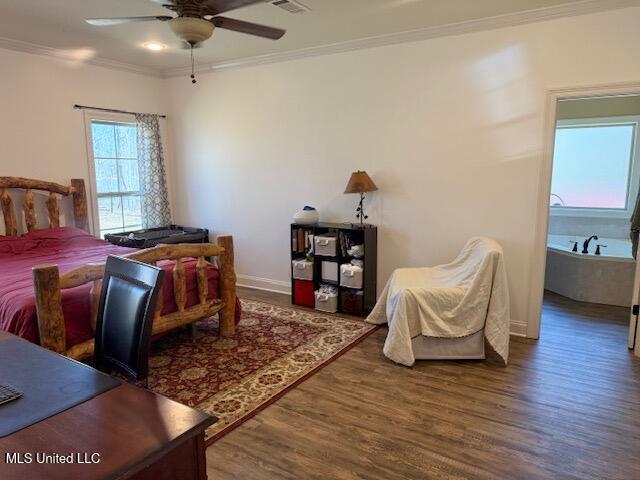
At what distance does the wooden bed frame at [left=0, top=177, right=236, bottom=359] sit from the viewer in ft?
8.20

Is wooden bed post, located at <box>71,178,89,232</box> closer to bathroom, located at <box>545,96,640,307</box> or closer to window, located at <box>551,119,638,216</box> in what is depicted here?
bathroom, located at <box>545,96,640,307</box>

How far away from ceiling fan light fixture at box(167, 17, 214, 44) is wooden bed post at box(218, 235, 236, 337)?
5.27 feet

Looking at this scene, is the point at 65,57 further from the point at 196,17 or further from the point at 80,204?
the point at 196,17

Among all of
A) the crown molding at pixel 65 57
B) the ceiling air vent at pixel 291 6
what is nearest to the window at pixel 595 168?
the ceiling air vent at pixel 291 6

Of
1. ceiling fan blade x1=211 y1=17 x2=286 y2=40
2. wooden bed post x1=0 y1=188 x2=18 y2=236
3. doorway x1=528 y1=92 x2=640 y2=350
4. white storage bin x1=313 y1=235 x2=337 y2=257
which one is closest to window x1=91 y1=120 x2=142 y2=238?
wooden bed post x1=0 y1=188 x2=18 y2=236

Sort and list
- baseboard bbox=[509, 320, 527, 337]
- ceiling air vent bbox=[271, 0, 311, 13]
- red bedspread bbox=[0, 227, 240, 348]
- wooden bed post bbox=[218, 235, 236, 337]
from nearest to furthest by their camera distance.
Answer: red bedspread bbox=[0, 227, 240, 348] < ceiling air vent bbox=[271, 0, 311, 13] < wooden bed post bbox=[218, 235, 236, 337] < baseboard bbox=[509, 320, 527, 337]

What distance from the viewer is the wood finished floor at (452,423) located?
2.10 m

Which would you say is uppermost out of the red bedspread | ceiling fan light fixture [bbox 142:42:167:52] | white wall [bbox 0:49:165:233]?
ceiling fan light fixture [bbox 142:42:167:52]

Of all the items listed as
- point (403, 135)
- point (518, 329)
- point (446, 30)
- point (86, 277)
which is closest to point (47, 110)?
point (86, 277)

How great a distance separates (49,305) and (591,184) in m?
6.23

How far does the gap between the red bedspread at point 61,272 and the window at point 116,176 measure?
706mm

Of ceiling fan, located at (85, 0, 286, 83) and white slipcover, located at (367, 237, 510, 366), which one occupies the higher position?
ceiling fan, located at (85, 0, 286, 83)

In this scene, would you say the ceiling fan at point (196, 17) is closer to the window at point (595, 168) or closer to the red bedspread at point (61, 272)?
the red bedspread at point (61, 272)

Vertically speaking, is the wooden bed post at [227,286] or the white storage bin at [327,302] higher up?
the wooden bed post at [227,286]
